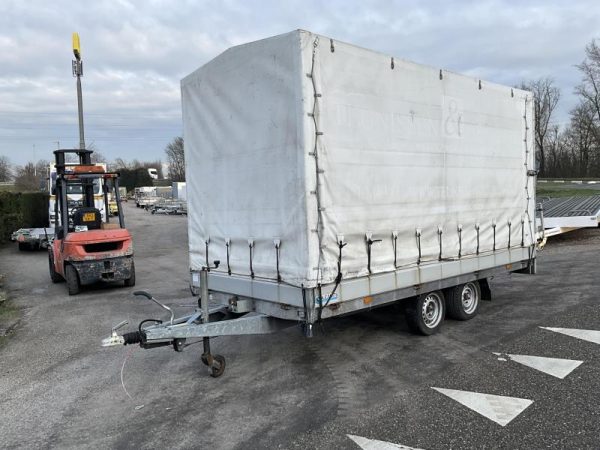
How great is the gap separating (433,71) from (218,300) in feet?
13.1

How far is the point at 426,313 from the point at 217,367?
2959 mm

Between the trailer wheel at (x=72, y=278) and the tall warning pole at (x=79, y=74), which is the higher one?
the tall warning pole at (x=79, y=74)

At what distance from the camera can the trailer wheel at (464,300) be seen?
23.9ft

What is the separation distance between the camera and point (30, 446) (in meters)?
4.16

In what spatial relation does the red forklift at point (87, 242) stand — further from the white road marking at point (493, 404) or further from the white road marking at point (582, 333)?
the white road marking at point (582, 333)

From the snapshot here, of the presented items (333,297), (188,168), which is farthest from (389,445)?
(188,168)

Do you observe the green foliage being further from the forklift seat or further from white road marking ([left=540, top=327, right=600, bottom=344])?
white road marking ([left=540, top=327, right=600, bottom=344])

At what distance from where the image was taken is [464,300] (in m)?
7.54

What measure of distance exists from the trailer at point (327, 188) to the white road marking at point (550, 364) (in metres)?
1.30

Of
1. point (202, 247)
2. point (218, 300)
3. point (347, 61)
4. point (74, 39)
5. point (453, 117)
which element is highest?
point (74, 39)

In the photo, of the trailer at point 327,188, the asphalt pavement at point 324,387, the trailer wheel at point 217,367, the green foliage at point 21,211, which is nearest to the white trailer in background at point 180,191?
the green foliage at point 21,211

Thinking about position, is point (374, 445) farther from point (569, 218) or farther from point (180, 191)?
point (180, 191)

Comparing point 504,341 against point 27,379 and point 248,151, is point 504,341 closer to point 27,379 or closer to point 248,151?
point 248,151

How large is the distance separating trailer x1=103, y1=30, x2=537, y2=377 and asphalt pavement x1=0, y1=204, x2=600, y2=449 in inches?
23.1
